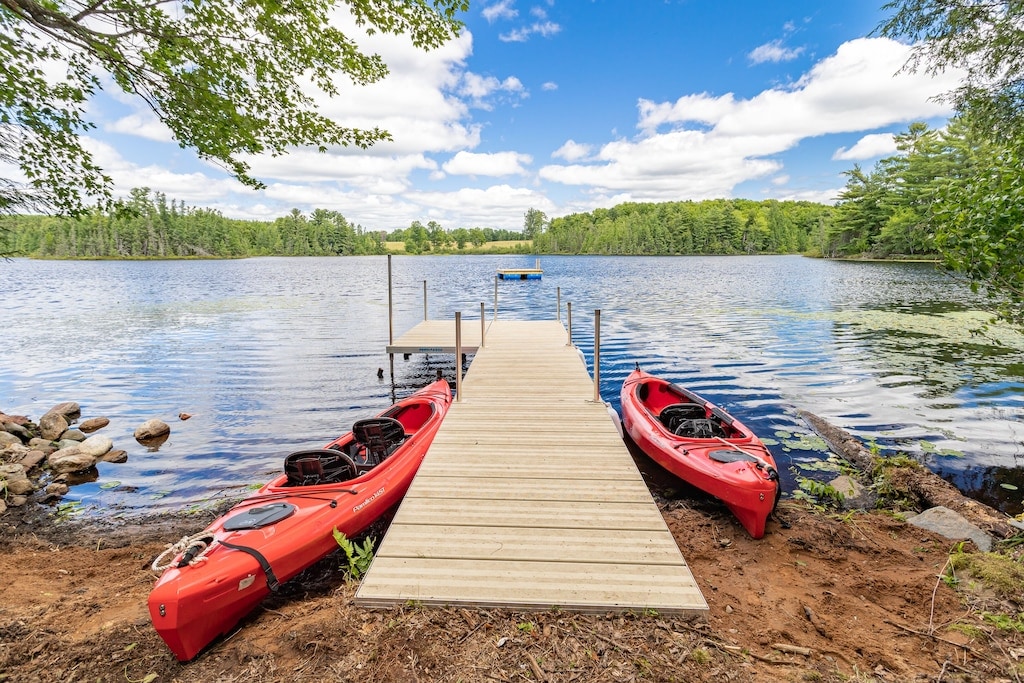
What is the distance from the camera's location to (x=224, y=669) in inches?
106

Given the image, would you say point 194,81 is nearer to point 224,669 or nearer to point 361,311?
point 224,669

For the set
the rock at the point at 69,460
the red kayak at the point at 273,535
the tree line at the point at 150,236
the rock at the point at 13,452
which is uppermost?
the tree line at the point at 150,236

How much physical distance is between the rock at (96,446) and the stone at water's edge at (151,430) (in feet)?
1.72

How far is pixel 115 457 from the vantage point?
7938 millimetres

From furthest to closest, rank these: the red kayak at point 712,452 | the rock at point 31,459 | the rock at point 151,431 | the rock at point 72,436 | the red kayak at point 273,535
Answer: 1. the rock at point 151,431
2. the rock at point 72,436
3. the rock at point 31,459
4. the red kayak at point 712,452
5. the red kayak at point 273,535

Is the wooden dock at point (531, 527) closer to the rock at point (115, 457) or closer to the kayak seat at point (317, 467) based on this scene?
the kayak seat at point (317, 467)

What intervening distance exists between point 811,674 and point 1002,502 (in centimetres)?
592

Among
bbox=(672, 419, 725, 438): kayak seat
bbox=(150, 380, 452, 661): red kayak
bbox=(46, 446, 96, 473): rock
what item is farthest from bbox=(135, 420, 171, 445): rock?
bbox=(672, 419, 725, 438): kayak seat

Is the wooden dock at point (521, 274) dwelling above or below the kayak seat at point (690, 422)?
above

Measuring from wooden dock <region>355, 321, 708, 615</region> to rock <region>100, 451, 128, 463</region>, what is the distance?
588cm

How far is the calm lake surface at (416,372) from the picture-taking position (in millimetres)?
7621

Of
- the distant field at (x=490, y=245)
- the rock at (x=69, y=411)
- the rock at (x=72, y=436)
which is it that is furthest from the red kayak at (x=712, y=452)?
the distant field at (x=490, y=245)

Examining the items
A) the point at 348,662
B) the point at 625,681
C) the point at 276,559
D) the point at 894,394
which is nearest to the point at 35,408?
the point at 276,559

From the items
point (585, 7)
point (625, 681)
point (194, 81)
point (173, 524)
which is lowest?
point (173, 524)
